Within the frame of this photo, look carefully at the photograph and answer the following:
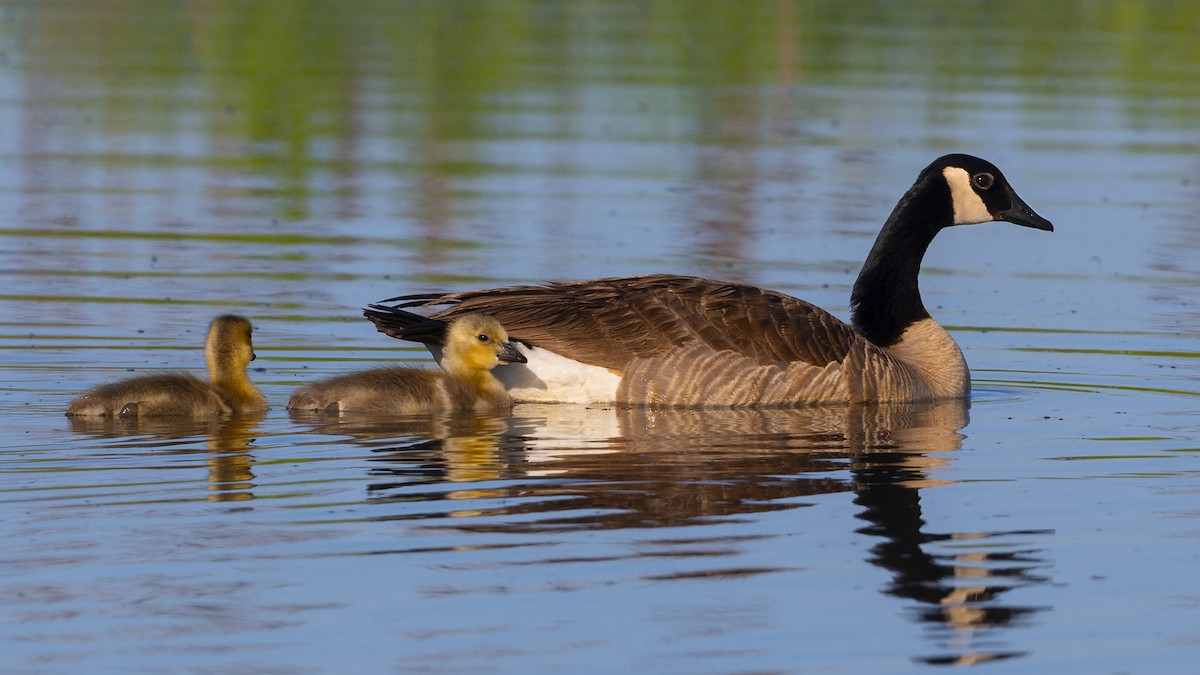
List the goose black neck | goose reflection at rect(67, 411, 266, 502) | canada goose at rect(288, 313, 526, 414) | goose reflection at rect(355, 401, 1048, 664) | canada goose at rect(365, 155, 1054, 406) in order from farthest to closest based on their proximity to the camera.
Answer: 1. the goose black neck
2. canada goose at rect(365, 155, 1054, 406)
3. canada goose at rect(288, 313, 526, 414)
4. goose reflection at rect(67, 411, 266, 502)
5. goose reflection at rect(355, 401, 1048, 664)

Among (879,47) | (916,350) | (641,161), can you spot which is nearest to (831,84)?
(879,47)

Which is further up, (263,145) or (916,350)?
(263,145)

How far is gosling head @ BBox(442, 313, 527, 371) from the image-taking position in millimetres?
11445

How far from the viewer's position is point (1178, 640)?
7094mm

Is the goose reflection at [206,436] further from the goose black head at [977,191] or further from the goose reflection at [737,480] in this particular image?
the goose black head at [977,191]

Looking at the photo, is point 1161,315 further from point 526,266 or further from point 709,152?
point 709,152

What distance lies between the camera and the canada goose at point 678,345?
464 inches

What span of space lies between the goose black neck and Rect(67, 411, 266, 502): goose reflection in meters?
4.26

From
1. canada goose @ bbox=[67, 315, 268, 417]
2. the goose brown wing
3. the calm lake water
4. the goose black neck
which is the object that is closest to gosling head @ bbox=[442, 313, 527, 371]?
the goose brown wing

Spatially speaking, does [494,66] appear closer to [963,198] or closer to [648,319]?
[963,198]

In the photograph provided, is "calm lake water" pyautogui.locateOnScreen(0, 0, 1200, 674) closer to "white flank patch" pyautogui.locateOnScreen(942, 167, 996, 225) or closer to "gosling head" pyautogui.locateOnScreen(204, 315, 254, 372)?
"gosling head" pyautogui.locateOnScreen(204, 315, 254, 372)

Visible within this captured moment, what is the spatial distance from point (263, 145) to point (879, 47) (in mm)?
15950

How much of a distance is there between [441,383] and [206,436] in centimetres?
159

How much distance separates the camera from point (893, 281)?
1300 centimetres
